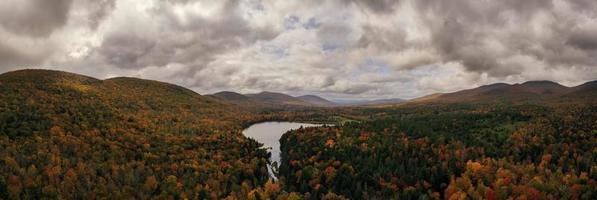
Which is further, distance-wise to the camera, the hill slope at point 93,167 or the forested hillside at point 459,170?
the forested hillside at point 459,170

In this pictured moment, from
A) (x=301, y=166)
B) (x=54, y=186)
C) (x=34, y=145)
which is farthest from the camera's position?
(x=301, y=166)

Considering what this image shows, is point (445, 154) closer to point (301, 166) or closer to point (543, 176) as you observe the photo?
point (543, 176)

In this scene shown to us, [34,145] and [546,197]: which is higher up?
[34,145]

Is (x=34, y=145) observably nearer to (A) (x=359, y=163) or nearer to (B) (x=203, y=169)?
(B) (x=203, y=169)

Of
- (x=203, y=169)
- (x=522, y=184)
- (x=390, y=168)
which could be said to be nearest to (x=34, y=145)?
(x=203, y=169)

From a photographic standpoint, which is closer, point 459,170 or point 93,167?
point 93,167

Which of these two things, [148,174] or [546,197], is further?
[148,174]

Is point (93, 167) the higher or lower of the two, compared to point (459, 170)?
higher

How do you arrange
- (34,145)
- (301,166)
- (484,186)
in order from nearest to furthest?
1. (484,186)
2. (34,145)
3. (301,166)

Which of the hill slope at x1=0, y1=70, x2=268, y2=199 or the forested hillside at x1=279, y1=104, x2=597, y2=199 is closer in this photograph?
the hill slope at x1=0, y1=70, x2=268, y2=199

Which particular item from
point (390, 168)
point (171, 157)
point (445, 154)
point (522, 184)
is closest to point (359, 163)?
point (390, 168)
